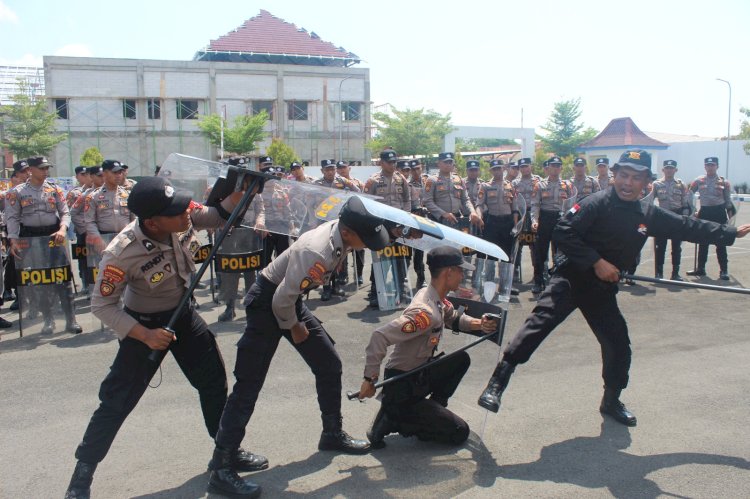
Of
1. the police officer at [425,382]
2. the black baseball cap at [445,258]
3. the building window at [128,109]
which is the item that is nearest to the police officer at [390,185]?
the police officer at [425,382]

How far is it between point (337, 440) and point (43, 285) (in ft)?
16.1

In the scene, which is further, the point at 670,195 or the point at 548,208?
the point at 670,195

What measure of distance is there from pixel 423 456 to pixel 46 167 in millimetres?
6080

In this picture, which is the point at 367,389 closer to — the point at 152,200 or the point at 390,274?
the point at 152,200

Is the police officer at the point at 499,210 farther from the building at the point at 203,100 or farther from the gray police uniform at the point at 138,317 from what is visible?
the building at the point at 203,100

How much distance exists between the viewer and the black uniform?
446 cm

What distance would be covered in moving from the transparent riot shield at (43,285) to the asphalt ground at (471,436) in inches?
23.0

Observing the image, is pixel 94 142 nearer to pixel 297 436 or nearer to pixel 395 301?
pixel 395 301

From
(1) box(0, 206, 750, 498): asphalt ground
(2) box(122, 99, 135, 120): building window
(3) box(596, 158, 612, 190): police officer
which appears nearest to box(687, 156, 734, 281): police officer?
(3) box(596, 158, 612, 190): police officer

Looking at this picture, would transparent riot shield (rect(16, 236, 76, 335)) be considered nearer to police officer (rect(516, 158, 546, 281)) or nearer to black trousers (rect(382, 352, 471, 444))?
black trousers (rect(382, 352, 471, 444))

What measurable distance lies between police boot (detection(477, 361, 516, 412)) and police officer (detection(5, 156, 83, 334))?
17.1 feet

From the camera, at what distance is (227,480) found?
354 centimetres

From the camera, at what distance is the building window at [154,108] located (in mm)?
44812

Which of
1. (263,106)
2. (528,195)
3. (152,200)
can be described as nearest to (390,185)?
(528,195)
